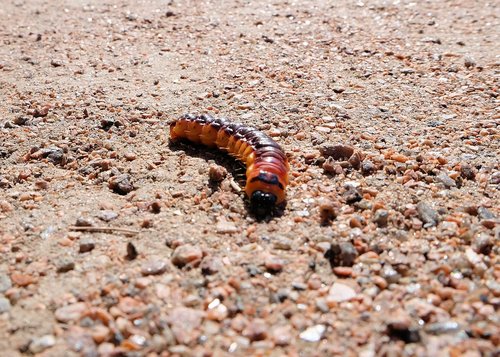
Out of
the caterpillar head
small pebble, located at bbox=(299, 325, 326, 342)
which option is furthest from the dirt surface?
the caterpillar head

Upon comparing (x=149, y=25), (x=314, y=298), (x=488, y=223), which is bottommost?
(x=149, y=25)

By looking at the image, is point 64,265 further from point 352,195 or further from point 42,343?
point 352,195

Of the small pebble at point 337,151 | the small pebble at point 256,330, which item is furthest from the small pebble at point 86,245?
the small pebble at point 337,151

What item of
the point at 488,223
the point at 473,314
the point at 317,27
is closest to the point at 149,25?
the point at 317,27

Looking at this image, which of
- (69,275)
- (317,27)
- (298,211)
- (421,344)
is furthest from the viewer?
(317,27)

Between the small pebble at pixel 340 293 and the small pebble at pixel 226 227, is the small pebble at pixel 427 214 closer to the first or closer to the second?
the small pebble at pixel 340 293

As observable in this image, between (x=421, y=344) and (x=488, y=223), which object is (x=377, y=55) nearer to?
(x=488, y=223)

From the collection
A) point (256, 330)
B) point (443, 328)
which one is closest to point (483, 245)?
point (443, 328)

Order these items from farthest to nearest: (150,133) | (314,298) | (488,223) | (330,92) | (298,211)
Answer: (330,92) → (150,133) → (298,211) → (488,223) → (314,298)
